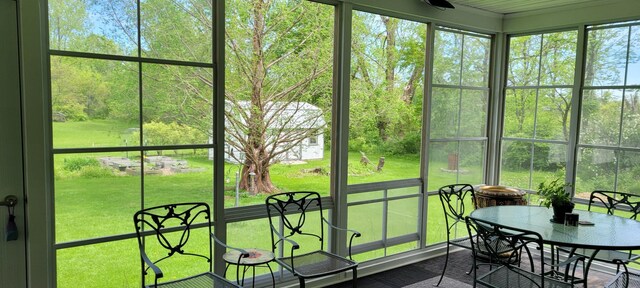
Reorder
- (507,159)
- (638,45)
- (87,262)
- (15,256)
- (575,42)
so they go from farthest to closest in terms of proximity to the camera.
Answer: (507,159)
(575,42)
(638,45)
(87,262)
(15,256)

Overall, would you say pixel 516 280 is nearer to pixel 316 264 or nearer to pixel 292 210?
pixel 316 264

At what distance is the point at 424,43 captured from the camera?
174 inches

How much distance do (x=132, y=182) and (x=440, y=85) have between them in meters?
3.14

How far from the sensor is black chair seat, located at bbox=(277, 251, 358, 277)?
111 inches

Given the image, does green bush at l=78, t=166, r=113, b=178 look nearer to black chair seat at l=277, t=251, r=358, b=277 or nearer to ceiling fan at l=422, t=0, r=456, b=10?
black chair seat at l=277, t=251, r=358, b=277

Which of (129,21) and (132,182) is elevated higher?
(129,21)

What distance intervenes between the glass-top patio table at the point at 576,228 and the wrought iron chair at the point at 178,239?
6.39 ft

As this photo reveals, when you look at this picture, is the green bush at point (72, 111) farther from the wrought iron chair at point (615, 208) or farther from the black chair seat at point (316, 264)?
the wrought iron chair at point (615, 208)

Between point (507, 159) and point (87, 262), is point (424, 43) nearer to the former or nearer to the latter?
point (507, 159)

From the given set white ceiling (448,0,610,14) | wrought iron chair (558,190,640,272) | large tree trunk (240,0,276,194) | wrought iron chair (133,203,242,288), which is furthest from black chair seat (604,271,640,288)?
large tree trunk (240,0,276,194)

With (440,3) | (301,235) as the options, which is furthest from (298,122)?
(440,3)

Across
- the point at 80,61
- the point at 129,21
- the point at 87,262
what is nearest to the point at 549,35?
the point at 129,21

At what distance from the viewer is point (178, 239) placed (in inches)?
115

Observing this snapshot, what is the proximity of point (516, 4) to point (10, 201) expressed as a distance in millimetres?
4585
